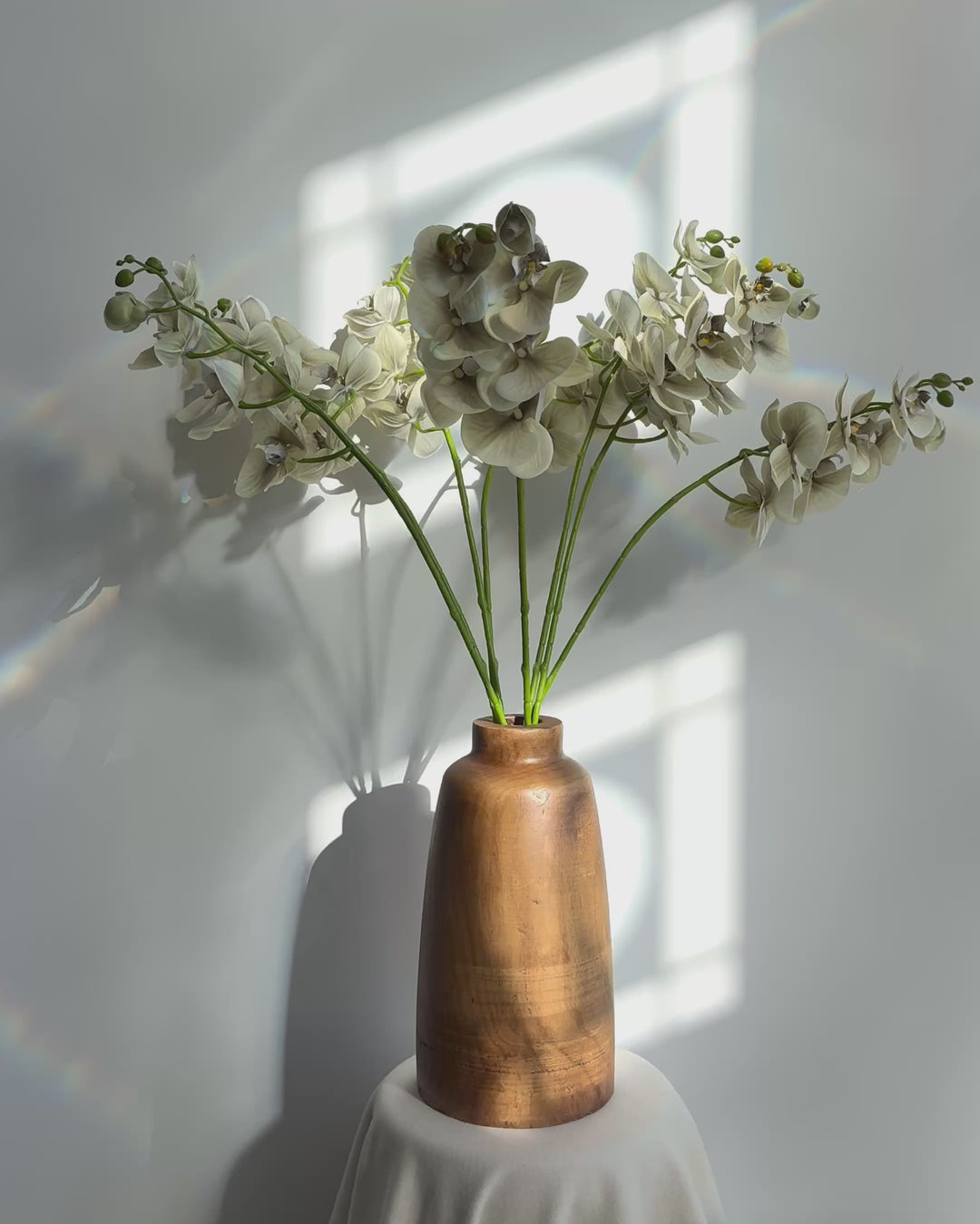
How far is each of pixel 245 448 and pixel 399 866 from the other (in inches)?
19.9

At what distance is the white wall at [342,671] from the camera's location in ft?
3.68

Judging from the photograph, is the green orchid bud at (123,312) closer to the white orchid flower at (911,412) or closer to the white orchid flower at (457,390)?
the white orchid flower at (457,390)

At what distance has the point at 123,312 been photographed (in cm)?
83

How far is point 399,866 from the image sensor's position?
1203 millimetres

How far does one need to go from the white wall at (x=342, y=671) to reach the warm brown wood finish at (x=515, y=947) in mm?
240

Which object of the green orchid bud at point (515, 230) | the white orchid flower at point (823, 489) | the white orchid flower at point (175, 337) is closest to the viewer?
the green orchid bud at point (515, 230)

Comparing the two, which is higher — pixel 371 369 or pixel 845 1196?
pixel 371 369

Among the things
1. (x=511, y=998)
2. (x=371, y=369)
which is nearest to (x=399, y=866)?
(x=511, y=998)

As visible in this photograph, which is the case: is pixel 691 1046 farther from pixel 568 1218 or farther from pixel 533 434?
pixel 533 434

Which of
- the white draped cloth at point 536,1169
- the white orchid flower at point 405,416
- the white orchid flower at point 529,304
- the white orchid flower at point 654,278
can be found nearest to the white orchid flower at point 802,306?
the white orchid flower at point 654,278

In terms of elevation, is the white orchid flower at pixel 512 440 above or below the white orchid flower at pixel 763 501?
above

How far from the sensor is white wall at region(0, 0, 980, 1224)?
1.12 meters

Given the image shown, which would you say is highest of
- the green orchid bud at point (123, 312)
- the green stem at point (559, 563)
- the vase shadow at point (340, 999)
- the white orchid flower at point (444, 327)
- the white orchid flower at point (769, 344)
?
the green orchid bud at point (123, 312)

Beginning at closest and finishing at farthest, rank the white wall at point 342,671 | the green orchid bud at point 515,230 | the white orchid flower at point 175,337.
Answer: the green orchid bud at point 515,230
the white orchid flower at point 175,337
the white wall at point 342,671
